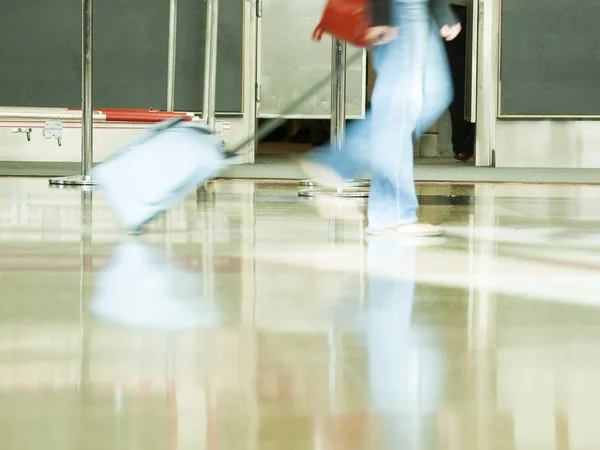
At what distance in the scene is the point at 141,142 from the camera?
9.32 feet

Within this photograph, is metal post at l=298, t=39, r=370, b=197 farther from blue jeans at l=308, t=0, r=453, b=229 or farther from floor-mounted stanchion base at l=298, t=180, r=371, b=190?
blue jeans at l=308, t=0, r=453, b=229

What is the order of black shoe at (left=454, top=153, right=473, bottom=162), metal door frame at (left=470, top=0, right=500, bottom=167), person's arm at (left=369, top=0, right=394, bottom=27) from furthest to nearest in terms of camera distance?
black shoe at (left=454, top=153, right=473, bottom=162)
metal door frame at (left=470, top=0, right=500, bottom=167)
person's arm at (left=369, top=0, right=394, bottom=27)

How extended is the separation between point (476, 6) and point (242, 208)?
357 cm

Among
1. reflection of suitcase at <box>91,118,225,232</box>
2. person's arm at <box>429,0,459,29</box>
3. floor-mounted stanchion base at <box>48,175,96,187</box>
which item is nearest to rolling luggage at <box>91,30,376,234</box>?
reflection of suitcase at <box>91,118,225,232</box>

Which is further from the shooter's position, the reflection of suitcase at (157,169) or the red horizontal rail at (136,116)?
the red horizontal rail at (136,116)

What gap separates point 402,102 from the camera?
9.21 ft

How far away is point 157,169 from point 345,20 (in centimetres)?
65

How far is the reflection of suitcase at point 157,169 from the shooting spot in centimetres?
280

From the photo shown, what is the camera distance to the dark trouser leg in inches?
297

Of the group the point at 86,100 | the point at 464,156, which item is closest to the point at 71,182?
the point at 86,100

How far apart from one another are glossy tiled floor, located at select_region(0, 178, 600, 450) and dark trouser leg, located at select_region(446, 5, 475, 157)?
471 cm

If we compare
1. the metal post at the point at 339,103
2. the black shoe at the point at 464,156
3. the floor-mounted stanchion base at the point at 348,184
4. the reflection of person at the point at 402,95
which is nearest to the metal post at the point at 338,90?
the metal post at the point at 339,103

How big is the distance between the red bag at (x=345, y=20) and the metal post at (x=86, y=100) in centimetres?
161

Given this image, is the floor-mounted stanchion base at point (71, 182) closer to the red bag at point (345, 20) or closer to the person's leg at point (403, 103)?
the red bag at point (345, 20)
